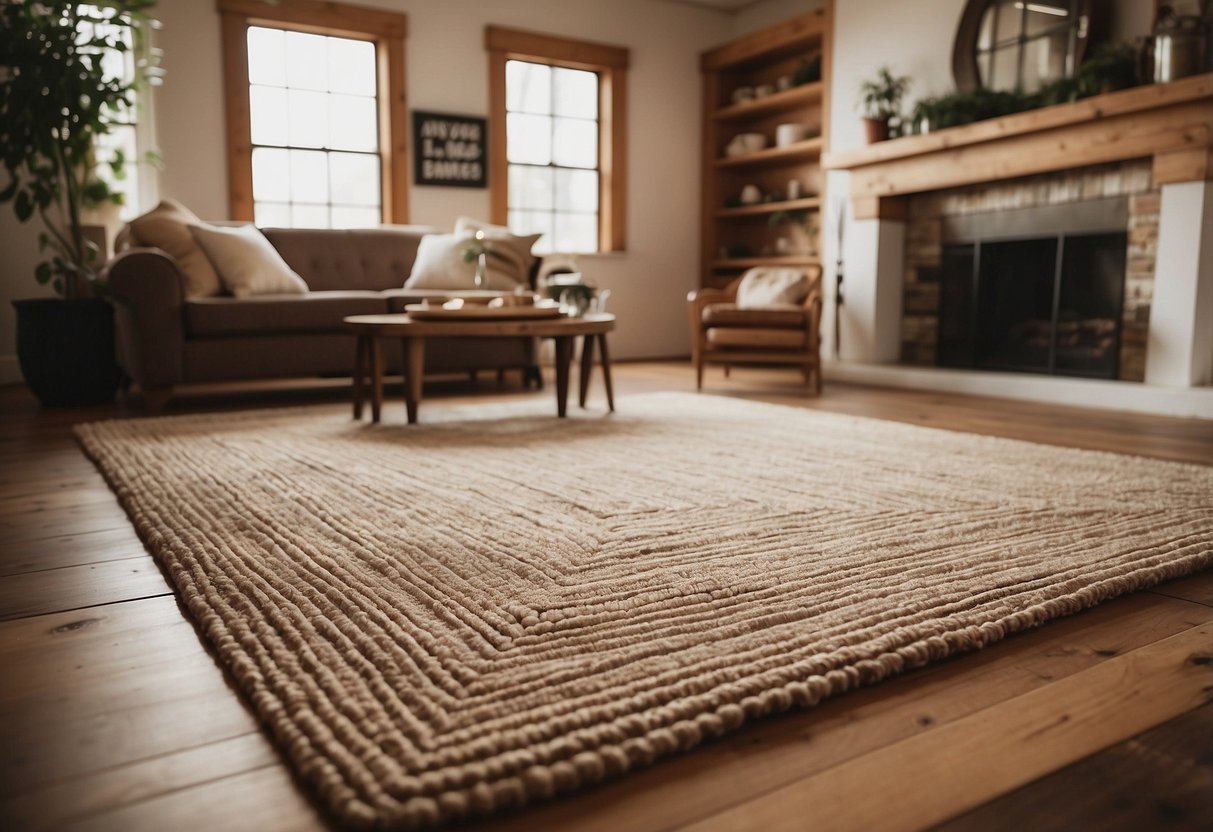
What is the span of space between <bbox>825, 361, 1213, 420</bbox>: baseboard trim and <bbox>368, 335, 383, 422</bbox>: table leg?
2.89m

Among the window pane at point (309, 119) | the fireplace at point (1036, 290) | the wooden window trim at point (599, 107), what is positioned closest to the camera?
the fireplace at point (1036, 290)

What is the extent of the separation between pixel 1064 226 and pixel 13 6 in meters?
4.57

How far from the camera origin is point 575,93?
6.30 meters

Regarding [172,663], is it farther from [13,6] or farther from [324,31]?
[324,31]

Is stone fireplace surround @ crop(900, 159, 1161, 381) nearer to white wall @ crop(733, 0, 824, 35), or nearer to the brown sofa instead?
white wall @ crop(733, 0, 824, 35)

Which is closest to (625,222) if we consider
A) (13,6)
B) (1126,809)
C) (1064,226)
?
(1064,226)

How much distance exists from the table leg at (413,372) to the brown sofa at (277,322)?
3.26 ft

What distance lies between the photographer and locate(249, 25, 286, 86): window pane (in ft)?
17.0

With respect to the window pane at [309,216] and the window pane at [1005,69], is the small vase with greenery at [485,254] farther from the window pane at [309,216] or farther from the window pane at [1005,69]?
the window pane at [1005,69]

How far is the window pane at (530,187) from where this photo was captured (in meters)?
6.11

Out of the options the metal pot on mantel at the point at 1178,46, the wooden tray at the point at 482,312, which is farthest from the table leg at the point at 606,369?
the metal pot on mantel at the point at 1178,46

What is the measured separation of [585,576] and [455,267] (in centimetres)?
346

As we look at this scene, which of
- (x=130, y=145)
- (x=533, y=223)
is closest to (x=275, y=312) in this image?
(x=130, y=145)

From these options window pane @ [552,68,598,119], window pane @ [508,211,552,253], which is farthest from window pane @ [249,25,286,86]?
window pane @ [552,68,598,119]
